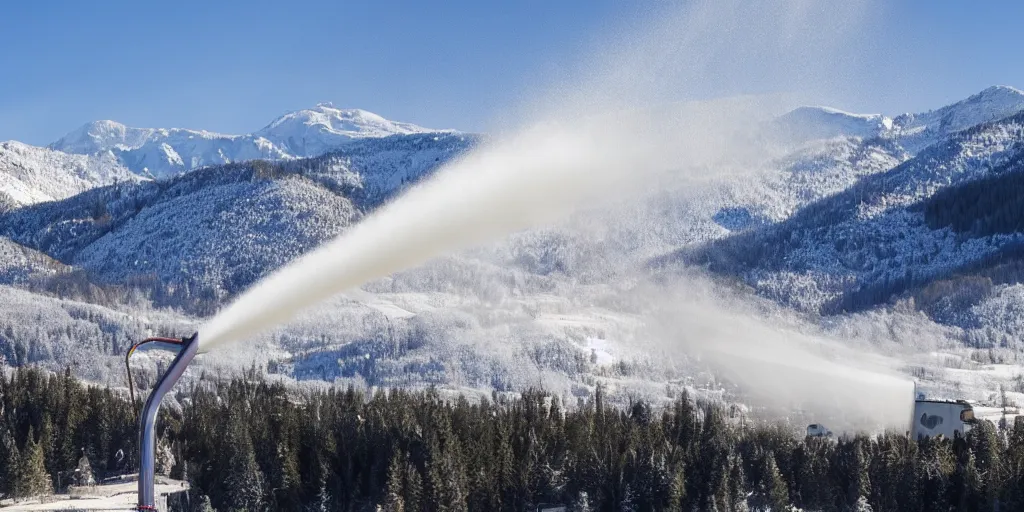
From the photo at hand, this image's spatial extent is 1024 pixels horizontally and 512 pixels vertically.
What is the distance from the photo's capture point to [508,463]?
112m

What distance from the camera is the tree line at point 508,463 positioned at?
107 metres

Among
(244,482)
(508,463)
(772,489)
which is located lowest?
(772,489)

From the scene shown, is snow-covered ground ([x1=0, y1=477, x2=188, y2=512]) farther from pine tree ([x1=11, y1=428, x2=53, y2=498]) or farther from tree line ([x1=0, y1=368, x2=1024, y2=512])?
tree line ([x1=0, y1=368, x2=1024, y2=512])

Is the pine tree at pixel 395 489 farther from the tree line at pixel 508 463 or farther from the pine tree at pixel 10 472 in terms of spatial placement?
the pine tree at pixel 10 472

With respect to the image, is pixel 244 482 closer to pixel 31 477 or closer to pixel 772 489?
pixel 31 477

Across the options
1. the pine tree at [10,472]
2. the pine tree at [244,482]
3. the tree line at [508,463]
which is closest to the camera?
the tree line at [508,463]

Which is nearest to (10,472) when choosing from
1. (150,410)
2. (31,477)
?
(31,477)

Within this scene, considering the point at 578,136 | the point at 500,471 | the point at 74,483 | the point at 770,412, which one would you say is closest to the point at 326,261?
the point at 578,136

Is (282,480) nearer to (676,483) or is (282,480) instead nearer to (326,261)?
(676,483)

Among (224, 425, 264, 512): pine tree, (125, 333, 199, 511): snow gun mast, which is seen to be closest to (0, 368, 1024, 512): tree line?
(224, 425, 264, 512): pine tree

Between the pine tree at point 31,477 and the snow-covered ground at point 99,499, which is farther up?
the pine tree at point 31,477

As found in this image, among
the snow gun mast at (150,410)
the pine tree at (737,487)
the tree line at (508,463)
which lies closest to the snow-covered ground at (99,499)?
the tree line at (508,463)

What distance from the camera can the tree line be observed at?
107312 millimetres

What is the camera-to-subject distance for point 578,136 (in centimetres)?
8656
